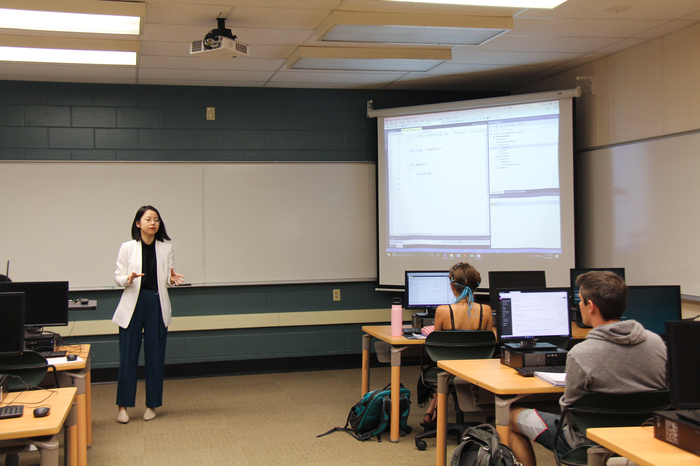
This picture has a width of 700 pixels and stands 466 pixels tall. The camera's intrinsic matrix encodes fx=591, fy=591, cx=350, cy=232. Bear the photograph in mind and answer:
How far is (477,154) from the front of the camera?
554 centimetres

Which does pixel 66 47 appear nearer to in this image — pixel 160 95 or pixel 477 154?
pixel 160 95

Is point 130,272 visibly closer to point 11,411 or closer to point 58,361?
point 58,361

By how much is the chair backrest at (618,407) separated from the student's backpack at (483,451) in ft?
1.26

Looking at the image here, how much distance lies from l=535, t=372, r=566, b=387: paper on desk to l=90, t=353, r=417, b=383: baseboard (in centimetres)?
286

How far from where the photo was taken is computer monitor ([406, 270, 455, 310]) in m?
4.59

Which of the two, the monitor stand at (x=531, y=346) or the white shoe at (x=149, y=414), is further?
the white shoe at (x=149, y=414)

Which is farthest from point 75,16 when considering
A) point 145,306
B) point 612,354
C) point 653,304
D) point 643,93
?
point 643,93

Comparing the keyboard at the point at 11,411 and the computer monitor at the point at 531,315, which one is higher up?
the computer monitor at the point at 531,315

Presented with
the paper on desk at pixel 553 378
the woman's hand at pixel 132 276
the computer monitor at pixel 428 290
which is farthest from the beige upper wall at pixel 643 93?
the woman's hand at pixel 132 276

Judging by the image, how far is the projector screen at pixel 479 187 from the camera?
17.0ft

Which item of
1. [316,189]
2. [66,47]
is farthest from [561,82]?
[66,47]

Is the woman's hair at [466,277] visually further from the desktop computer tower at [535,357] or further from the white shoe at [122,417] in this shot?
the white shoe at [122,417]

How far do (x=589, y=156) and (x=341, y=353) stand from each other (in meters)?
3.08

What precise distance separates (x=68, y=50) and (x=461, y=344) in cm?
355
